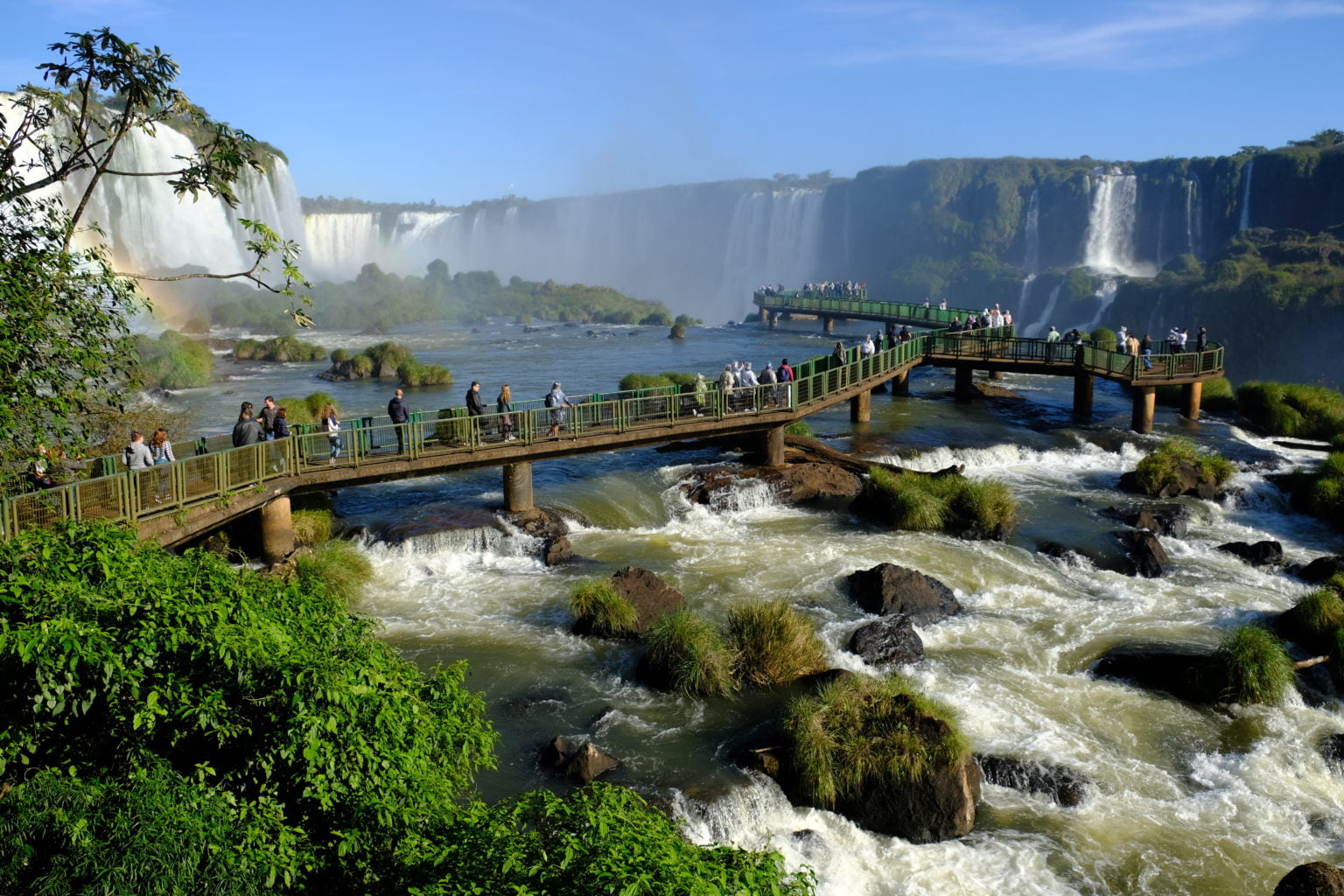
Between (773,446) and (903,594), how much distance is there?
26.4 ft

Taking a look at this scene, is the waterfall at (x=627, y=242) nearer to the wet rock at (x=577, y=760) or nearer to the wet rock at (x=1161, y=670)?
the wet rock at (x=1161, y=670)

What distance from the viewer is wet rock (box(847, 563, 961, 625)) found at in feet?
53.3

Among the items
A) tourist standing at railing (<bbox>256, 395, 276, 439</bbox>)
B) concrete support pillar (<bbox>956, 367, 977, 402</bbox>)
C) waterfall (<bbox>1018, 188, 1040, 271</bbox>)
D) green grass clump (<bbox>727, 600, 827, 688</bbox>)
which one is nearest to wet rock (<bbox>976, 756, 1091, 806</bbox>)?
green grass clump (<bbox>727, 600, 827, 688</bbox>)

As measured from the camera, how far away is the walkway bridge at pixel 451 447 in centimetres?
1439

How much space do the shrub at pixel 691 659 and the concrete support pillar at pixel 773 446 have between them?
33.1 ft

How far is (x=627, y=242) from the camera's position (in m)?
131

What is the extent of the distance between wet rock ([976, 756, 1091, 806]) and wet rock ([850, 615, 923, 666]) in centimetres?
267

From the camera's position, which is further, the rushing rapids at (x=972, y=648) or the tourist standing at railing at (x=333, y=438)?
the tourist standing at railing at (x=333, y=438)

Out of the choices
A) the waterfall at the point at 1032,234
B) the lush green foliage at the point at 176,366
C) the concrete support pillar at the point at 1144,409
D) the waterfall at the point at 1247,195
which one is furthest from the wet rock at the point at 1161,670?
the waterfall at the point at 1032,234

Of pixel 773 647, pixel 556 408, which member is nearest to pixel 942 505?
pixel 556 408

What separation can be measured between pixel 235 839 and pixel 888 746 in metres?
7.09

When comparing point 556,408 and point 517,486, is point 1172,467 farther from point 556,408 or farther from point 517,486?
point 517,486

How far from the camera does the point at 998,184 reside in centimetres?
9944

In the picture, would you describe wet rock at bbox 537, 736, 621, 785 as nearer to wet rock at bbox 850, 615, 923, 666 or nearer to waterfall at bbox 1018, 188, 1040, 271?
wet rock at bbox 850, 615, 923, 666
